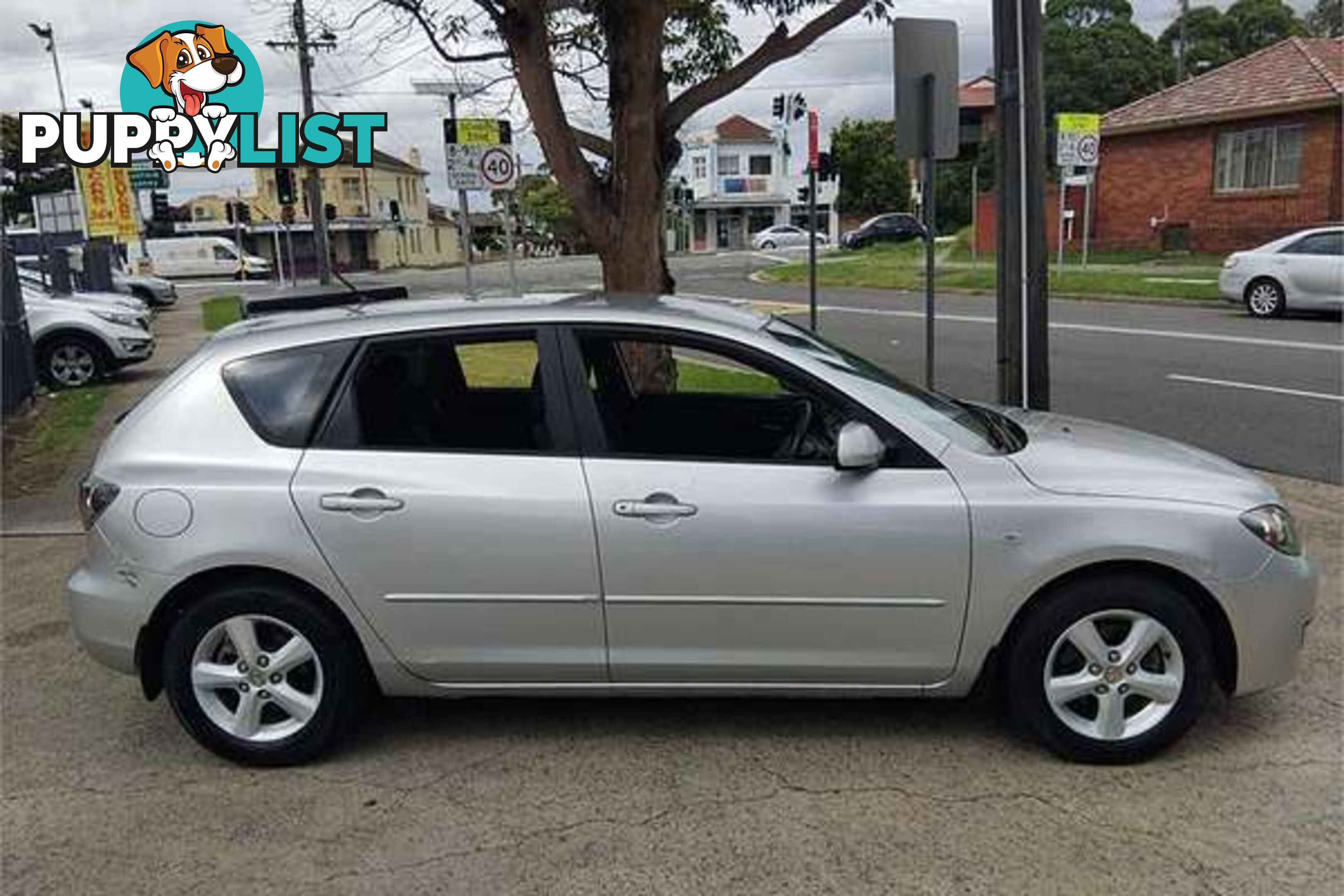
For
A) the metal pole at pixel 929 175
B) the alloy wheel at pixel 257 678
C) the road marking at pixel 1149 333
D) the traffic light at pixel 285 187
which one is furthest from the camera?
the traffic light at pixel 285 187

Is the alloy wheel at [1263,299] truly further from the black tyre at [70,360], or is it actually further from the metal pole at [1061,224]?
the black tyre at [70,360]

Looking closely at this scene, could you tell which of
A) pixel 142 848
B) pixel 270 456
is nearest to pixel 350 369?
pixel 270 456

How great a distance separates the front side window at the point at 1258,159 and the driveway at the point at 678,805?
946 inches

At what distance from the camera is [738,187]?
77.9 metres

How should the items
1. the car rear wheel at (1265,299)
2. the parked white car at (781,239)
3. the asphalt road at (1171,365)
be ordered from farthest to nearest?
1. the parked white car at (781,239)
2. the car rear wheel at (1265,299)
3. the asphalt road at (1171,365)

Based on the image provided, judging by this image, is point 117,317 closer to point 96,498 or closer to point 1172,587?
point 96,498

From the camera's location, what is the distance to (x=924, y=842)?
11.1ft

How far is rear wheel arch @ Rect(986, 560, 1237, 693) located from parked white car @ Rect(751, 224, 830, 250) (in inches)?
2135

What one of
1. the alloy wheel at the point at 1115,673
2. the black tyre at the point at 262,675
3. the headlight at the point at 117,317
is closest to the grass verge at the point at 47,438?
the headlight at the point at 117,317

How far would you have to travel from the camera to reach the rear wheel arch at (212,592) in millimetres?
3863

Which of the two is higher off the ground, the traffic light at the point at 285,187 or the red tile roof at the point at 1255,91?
the red tile roof at the point at 1255,91

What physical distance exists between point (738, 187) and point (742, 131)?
5.17m

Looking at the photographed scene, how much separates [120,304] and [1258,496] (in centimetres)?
1572

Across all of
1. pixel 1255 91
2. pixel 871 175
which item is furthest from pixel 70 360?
pixel 871 175
